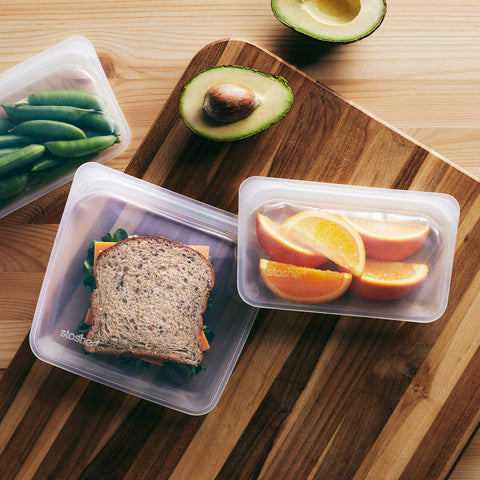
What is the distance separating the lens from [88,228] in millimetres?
962

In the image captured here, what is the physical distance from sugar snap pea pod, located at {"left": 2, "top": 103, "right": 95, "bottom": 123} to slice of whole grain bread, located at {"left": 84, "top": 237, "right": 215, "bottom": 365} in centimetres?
30

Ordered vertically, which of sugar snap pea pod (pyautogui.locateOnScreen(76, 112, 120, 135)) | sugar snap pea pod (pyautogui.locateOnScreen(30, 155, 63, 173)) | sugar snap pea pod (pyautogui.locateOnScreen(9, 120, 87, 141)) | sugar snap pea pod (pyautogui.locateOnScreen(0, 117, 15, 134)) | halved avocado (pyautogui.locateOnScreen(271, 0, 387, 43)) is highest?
halved avocado (pyautogui.locateOnScreen(271, 0, 387, 43))

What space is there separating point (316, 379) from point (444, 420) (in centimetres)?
31

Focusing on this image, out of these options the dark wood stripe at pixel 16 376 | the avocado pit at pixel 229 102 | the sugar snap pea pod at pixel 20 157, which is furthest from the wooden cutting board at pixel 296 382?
the sugar snap pea pod at pixel 20 157

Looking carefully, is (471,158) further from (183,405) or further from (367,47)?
(183,405)

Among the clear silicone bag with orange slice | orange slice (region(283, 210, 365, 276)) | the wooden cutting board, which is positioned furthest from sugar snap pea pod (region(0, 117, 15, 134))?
orange slice (region(283, 210, 365, 276))

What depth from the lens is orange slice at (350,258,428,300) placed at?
0.87m

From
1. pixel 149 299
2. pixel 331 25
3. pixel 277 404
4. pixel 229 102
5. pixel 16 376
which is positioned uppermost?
pixel 331 25

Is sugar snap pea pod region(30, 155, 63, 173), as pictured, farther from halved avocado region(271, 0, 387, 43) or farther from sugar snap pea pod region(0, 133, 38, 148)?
halved avocado region(271, 0, 387, 43)

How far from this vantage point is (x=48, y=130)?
93cm

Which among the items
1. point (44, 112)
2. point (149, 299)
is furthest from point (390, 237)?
point (44, 112)

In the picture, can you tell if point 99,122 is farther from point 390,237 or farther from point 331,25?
point 390,237

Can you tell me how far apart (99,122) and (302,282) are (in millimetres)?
569

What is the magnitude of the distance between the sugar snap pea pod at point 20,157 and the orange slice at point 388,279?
726 mm
